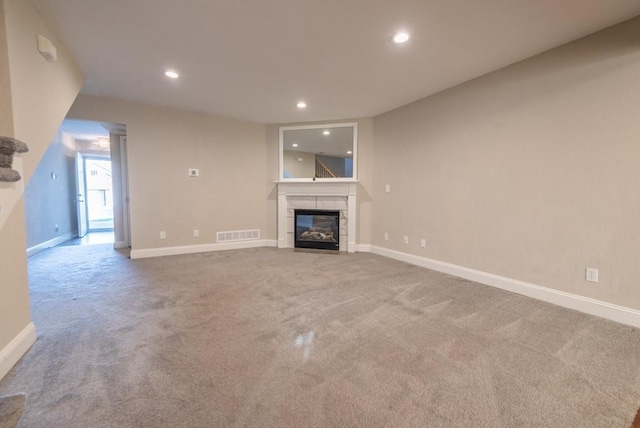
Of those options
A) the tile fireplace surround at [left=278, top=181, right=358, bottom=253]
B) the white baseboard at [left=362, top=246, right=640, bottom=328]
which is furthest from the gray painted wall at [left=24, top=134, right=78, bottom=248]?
the white baseboard at [left=362, top=246, right=640, bottom=328]

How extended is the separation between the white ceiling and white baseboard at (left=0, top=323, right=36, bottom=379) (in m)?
2.30

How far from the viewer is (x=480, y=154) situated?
3.09 meters

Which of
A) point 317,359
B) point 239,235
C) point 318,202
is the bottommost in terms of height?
point 317,359

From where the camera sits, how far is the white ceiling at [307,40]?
190 centimetres

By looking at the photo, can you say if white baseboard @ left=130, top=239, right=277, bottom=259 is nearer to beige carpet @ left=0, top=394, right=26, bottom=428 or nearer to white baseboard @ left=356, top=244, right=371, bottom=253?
white baseboard @ left=356, top=244, right=371, bottom=253

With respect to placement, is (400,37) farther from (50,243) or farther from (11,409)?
(50,243)

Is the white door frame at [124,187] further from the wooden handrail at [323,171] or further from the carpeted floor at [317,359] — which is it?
the wooden handrail at [323,171]

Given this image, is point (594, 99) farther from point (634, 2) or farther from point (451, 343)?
point (451, 343)

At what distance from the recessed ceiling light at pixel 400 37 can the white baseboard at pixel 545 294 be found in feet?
8.78

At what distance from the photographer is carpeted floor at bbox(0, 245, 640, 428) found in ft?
4.12

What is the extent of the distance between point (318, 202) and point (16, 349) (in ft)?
12.9

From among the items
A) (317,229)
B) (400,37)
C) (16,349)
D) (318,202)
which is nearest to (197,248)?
(317,229)

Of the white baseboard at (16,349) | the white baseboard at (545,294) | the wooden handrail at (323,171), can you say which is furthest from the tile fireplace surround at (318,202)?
the white baseboard at (16,349)

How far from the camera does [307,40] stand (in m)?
2.30
